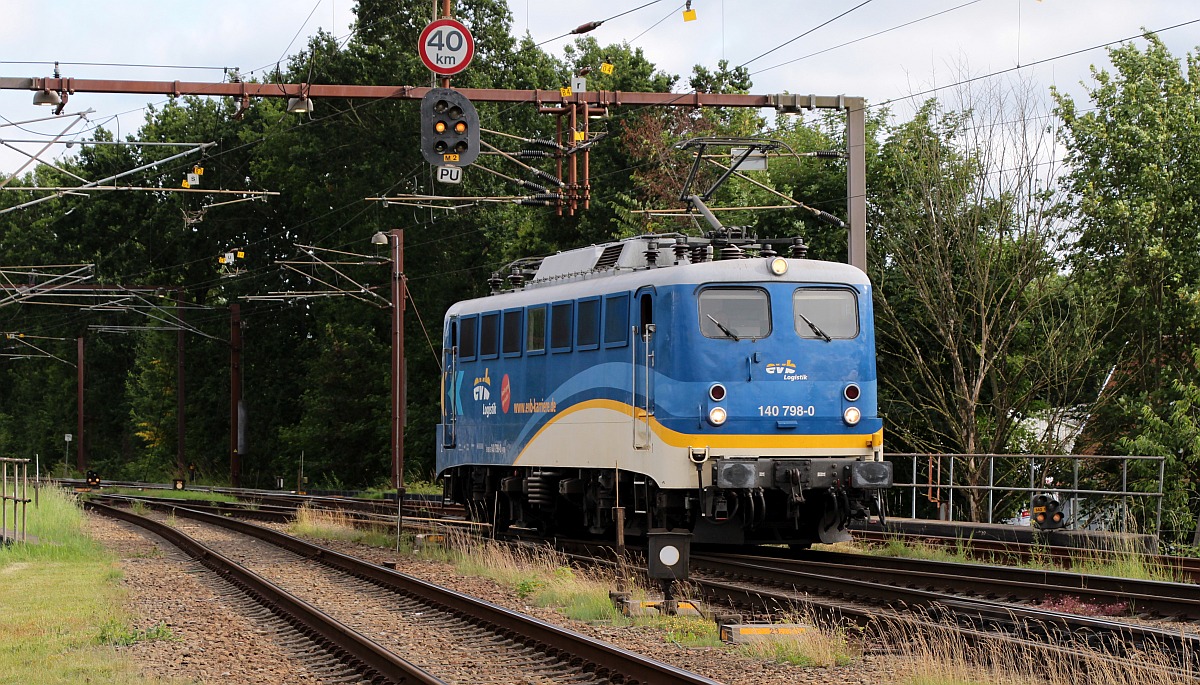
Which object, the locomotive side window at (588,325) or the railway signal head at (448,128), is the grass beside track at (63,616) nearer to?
the locomotive side window at (588,325)

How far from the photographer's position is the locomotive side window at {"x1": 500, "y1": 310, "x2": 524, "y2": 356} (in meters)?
21.0

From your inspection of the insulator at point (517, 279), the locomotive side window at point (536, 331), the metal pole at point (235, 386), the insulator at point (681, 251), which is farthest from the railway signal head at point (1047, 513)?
the metal pole at point (235, 386)

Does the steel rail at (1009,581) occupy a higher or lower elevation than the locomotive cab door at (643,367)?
lower

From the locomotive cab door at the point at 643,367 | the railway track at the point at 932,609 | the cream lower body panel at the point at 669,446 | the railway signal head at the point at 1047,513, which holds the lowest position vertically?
the railway track at the point at 932,609

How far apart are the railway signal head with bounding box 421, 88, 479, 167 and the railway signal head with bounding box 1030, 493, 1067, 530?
8693 mm

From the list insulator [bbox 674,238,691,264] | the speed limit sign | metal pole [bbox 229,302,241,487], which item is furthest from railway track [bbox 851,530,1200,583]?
metal pole [bbox 229,302,241,487]

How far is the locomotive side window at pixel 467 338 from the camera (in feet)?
74.5

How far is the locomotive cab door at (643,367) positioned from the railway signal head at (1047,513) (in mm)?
5587

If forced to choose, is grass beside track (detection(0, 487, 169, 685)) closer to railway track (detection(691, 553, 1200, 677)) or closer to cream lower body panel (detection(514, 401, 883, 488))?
railway track (detection(691, 553, 1200, 677))

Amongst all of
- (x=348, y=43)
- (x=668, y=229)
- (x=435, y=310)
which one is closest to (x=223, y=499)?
(x=435, y=310)

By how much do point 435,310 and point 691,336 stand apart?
118 feet

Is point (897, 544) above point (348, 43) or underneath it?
underneath

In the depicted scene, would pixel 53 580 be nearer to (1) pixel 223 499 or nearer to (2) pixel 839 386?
(2) pixel 839 386

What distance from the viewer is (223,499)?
42656 millimetres
